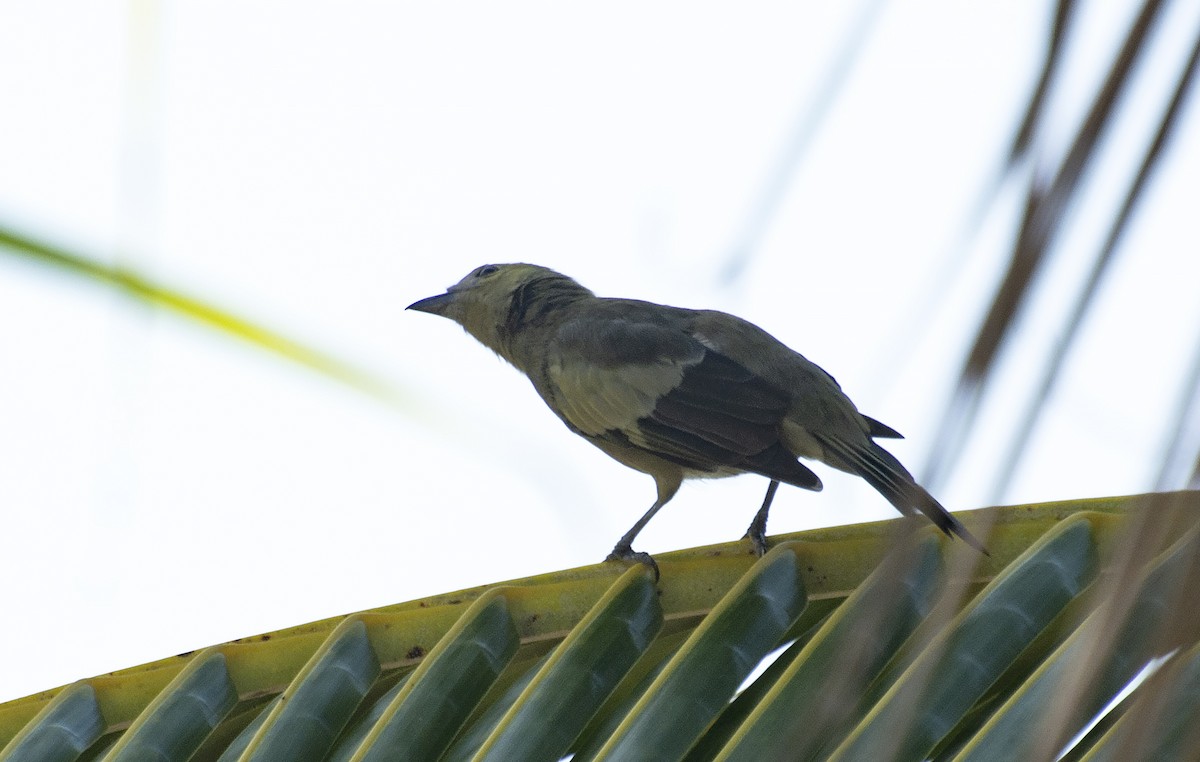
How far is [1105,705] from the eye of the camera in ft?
7.07

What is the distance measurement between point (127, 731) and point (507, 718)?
91cm

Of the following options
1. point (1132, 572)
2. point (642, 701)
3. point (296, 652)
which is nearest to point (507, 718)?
point (642, 701)

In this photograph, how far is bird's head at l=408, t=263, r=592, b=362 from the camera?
20.8 ft

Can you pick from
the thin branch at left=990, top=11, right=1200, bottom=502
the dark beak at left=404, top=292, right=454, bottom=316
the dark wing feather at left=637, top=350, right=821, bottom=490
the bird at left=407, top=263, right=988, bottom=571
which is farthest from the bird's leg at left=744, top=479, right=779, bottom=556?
the thin branch at left=990, top=11, right=1200, bottom=502

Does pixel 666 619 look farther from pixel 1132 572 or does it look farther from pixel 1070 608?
pixel 1132 572

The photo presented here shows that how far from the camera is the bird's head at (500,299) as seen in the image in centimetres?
633

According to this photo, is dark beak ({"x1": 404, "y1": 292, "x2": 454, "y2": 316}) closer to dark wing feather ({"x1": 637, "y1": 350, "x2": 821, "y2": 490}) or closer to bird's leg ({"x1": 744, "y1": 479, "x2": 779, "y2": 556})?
dark wing feather ({"x1": 637, "y1": 350, "x2": 821, "y2": 490})

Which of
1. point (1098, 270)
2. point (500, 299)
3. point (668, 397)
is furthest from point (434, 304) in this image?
point (1098, 270)

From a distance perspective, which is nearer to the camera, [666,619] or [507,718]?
[507,718]

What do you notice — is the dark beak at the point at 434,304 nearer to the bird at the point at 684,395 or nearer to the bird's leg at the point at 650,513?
the bird at the point at 684,395

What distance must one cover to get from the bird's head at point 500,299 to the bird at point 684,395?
16 mm

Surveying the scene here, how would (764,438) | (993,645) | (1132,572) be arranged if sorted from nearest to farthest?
(1132,572) < (993,645) < (764,438)

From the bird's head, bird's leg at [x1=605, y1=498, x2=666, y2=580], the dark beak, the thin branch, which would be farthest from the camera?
the dark beak

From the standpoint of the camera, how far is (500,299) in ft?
21.2
